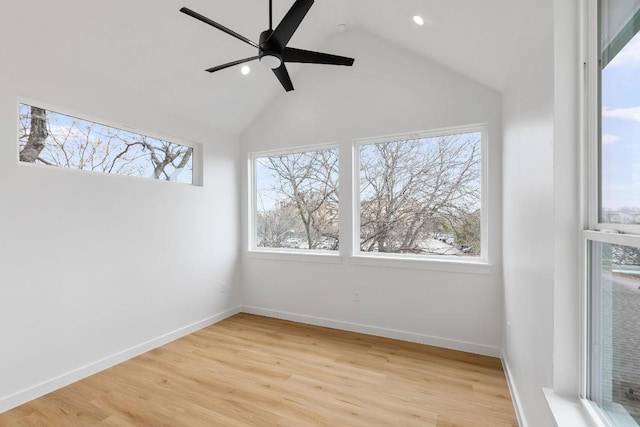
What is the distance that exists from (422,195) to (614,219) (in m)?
2.34

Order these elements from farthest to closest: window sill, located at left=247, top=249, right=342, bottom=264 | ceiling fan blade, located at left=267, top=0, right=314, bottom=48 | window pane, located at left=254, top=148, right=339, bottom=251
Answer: window pane, located at left=254, top=148, right=339, bottom=251
window sill, located at left=247, top=249, right=342, bottom=264
ceiling fan blade, located at left=267, top=0, right=314, bottom=48

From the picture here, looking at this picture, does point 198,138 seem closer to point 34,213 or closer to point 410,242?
point 34,213

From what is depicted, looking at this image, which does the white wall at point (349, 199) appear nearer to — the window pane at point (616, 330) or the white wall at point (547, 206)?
the white wall at point (547, 206)

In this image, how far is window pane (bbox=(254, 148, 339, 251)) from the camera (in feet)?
12.5

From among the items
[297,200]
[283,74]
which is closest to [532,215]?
[283,74]

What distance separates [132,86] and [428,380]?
379 cm

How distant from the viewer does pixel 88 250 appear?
2627mm

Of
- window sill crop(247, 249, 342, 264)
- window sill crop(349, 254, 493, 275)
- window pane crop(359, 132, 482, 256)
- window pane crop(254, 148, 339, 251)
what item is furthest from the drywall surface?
window pane crop(254, 148, 339, 251)

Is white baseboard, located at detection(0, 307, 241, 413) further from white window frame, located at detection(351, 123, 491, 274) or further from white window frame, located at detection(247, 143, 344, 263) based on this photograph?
white window frame, located at detection(351, 123, 491, 274)

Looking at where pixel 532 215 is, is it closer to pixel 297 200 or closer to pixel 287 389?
pixel 287 389

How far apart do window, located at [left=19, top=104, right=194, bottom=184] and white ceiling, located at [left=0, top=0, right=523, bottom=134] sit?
0.43 meters

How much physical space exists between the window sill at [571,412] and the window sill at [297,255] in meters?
2.54

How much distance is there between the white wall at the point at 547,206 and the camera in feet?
3.86

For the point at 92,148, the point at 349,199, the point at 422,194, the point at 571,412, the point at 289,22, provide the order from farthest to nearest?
the point at 349,199 < the point at 422,194 < the point at 92,148 < the point at 289,22 < the point at 571,412
